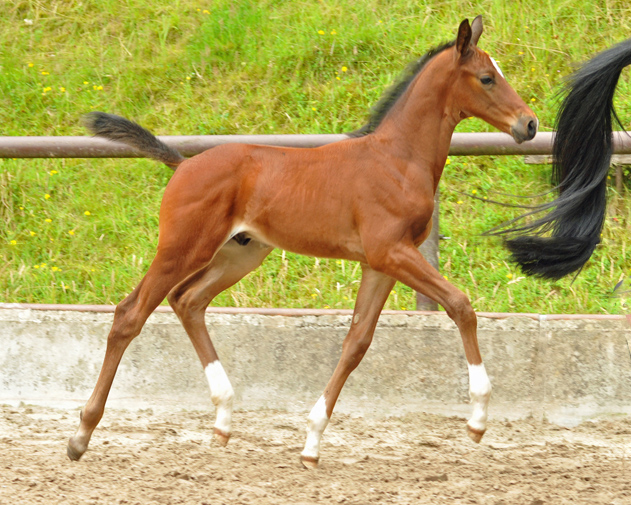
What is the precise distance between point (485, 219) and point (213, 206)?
2.96 meters

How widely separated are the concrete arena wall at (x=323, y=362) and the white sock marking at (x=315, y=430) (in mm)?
791

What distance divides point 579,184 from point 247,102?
4.01 metres

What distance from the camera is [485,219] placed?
5.73 meters

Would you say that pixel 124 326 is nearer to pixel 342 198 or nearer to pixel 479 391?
pixel 342 198

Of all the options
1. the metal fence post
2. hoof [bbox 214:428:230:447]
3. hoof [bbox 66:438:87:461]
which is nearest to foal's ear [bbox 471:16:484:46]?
the metal fence post

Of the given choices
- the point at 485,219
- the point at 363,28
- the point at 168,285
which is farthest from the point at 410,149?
the point at 363,28

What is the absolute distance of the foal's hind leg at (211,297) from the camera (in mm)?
3533

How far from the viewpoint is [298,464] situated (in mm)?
3439

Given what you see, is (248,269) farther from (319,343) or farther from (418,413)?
(418,413)

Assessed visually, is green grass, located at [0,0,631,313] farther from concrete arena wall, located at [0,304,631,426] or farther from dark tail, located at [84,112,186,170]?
dark tail, located at [84,112,186,170]

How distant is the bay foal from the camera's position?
3193 millimetres

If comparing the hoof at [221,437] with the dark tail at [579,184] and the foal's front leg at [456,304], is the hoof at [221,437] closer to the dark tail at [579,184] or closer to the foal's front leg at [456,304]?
the foal's front leg at [456,304]

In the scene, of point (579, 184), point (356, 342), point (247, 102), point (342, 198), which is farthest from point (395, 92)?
point (247, 102)

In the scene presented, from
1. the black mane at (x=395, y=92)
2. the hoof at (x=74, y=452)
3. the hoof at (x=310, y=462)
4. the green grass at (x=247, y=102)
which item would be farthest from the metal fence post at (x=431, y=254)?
the hoof at (x=74, y=452)
